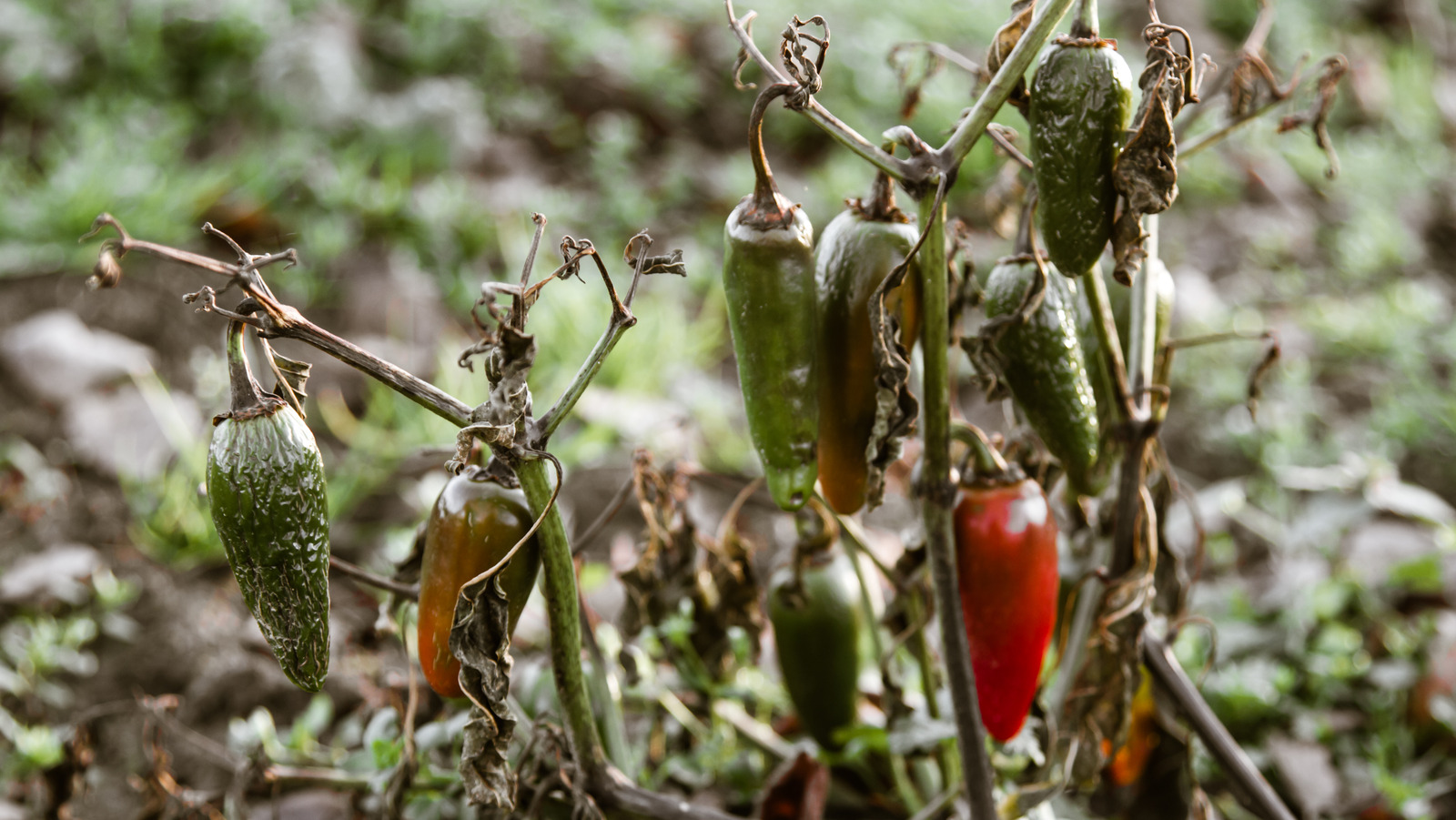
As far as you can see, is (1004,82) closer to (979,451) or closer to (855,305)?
(855,305)

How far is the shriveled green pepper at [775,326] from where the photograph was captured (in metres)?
0.80

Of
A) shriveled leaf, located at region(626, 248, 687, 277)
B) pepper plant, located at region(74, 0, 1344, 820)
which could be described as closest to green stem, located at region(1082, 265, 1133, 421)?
pepper plant, located at region(74, 0, 1344, 820)

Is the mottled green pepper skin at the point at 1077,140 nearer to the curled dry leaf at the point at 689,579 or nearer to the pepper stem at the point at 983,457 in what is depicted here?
the pepper stem at the point at 983,457

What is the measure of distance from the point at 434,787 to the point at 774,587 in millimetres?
444

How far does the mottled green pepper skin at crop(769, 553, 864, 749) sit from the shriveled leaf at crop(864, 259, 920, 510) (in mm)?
395

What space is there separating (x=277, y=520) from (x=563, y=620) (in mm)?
257

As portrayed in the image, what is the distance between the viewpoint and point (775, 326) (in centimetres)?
82

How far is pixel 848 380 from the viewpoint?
33.7 inches

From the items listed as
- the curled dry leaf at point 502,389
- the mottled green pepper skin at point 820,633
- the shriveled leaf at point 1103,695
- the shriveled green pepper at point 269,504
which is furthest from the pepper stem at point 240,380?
the shriveled leaf at point 1103,695

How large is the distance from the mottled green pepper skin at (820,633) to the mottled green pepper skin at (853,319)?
374 millimetres

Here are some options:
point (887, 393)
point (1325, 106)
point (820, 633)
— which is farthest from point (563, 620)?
point (1325, 106)

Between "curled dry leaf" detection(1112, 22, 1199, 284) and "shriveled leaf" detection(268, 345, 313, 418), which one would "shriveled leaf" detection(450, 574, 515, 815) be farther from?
"curled dry leaf" detection(1112, 22, 1199, 284)

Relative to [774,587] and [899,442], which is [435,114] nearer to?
[774,587]

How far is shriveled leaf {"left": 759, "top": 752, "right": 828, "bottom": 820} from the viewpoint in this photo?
48.1 inches
